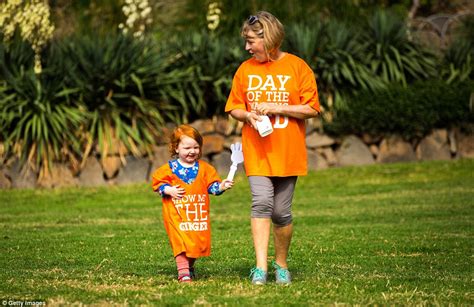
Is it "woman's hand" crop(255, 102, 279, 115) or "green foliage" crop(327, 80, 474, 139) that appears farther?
"green foliage" crop(327, 80, 474, 139)

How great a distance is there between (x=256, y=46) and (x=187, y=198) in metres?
1.15

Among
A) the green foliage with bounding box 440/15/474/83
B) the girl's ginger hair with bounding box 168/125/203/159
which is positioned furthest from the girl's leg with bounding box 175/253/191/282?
the green foliage with bounding box 440/15/474/83

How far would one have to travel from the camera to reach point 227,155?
1808cm

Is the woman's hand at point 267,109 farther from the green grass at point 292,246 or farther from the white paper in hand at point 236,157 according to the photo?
the green grass at point 292,246

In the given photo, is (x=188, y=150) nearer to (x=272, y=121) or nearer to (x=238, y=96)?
(x=238, y=96)

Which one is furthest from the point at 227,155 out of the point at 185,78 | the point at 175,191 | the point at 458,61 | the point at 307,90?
the point at 175,191

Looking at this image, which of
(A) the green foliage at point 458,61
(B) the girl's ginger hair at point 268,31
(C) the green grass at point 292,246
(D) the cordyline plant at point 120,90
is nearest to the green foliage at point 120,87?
(D) the cordyline plant at point 120,90

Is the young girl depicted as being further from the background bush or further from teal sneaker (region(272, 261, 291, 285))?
the background bush

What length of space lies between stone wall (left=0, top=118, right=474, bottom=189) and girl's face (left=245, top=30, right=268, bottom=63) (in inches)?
385

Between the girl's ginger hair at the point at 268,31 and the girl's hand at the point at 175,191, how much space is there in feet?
3.61

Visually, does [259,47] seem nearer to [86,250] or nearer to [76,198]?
[86,250]

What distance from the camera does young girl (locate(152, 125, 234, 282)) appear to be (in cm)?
754

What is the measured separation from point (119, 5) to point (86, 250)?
35.8 ft

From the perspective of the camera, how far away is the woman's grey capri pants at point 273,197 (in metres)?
7.51
